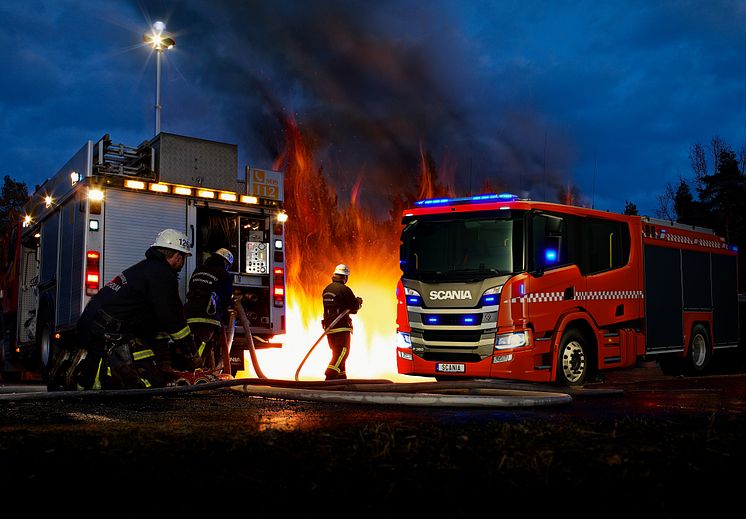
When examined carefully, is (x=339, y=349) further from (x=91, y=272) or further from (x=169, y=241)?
(x=169, y=241)

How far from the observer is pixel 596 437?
14.4 feet

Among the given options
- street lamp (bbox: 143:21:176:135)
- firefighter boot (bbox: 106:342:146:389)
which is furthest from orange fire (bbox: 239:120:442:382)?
firefighter boot (bbox: 106:342:146:389)

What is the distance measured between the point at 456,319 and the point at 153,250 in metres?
3.95

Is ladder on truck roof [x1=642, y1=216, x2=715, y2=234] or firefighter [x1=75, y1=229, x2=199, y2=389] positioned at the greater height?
ladder on truck roof [x1=642, y1=216, x2=715, y2=234]

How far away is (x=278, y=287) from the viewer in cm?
1240

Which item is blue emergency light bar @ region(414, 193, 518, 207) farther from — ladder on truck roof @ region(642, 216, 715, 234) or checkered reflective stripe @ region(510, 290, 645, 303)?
ladder on truck roof @ region(642, 216, 715, 234)

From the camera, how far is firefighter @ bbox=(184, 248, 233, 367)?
1015 cm

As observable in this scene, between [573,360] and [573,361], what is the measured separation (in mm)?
13

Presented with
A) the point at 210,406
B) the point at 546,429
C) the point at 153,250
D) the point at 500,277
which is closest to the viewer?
the point at 546,429

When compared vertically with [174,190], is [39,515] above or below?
below

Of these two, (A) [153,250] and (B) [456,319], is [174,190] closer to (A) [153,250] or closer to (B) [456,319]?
(A) [153,250]

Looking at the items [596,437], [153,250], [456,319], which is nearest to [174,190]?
[153,250]

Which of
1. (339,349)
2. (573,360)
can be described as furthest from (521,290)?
Result: (339,349)

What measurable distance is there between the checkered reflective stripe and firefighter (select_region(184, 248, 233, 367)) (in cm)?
365
